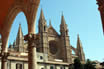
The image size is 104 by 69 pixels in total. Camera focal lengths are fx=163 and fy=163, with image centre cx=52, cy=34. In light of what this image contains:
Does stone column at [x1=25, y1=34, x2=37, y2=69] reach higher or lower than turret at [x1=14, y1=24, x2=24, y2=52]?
lower

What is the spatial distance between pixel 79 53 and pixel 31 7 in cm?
3265

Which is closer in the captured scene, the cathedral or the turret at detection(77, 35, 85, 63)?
the cathedral

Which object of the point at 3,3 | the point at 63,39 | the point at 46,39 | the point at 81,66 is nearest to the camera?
the point at 3,3

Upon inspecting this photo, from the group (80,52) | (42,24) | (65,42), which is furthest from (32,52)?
(80,52)

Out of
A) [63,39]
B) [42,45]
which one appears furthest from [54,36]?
[42,45]

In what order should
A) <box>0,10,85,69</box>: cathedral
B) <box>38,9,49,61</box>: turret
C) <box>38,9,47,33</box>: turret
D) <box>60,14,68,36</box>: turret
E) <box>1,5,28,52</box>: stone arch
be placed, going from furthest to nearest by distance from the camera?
<box>60,14,68,36</box>: turret → <box>38,9,47,33</box>: turret → <box>38,9,49,61</box>: turret → <box>0,10,85,69</box>: cathedral → <box>1,5,28,52</box>: stone arch

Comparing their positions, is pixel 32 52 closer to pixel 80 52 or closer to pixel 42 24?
pixel 42 24

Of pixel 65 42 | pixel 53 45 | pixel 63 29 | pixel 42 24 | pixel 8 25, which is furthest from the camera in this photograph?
pixel 63 29

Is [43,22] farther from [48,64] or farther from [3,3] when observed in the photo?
[3,3]

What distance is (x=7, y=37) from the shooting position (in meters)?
8.95

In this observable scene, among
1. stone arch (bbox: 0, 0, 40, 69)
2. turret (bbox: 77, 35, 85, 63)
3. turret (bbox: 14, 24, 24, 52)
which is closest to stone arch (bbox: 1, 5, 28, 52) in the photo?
stone arch (bbox: 0, 0, 40, 69)

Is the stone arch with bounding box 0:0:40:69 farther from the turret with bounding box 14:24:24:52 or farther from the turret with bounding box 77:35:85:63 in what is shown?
the turret with bounding box 77:35:85:63

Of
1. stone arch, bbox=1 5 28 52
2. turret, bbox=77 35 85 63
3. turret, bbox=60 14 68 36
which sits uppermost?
turret, bbox=60 14 68 36

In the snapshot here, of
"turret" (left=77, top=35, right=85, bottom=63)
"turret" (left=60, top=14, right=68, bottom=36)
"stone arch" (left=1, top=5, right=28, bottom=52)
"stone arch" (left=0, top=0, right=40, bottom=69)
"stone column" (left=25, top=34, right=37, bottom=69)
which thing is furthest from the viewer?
"turret" (left=77, top=35, right=85, bottom=63)
